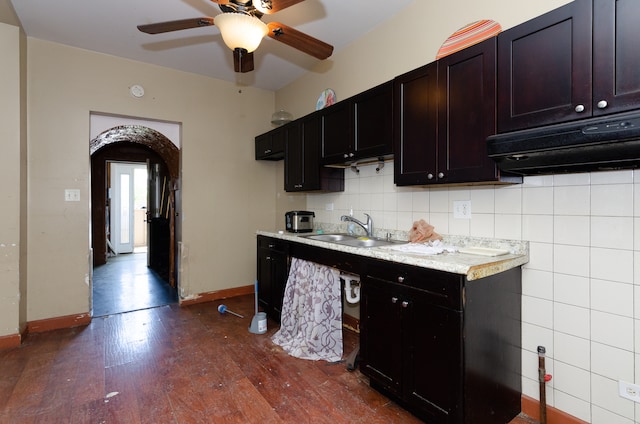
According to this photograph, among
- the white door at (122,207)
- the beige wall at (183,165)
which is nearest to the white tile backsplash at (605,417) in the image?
the beige wall at (183,165)

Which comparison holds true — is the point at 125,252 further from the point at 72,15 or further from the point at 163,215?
the point at 72,15

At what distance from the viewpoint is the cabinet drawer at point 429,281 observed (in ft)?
4.96

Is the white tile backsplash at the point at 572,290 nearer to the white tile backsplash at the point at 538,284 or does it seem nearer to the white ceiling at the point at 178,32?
the white tile backsplash at the point at 538,284

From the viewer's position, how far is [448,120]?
→ 1.85 m

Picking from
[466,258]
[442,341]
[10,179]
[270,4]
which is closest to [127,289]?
[10,179]

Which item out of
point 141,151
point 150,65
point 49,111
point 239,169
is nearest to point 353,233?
point 239,169

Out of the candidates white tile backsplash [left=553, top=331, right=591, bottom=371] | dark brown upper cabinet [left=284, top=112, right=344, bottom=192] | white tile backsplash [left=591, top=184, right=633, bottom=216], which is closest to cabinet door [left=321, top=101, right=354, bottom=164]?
dark brown upper cabinet [left=284, top=112, right=344, bottom=192]

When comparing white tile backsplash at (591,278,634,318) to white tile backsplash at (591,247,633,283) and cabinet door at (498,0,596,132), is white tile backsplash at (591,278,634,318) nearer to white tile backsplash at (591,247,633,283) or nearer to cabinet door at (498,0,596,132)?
white tile backsplash at (591,247,633,283)

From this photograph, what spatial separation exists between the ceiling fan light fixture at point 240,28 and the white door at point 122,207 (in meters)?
7.02

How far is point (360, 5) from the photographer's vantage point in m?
2.50

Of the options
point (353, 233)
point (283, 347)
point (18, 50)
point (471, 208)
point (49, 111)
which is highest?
point (18, 50)

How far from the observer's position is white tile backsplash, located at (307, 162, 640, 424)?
148 cm

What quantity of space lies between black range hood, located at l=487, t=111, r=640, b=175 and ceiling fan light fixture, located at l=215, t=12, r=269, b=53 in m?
1.43

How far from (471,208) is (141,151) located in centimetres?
615
